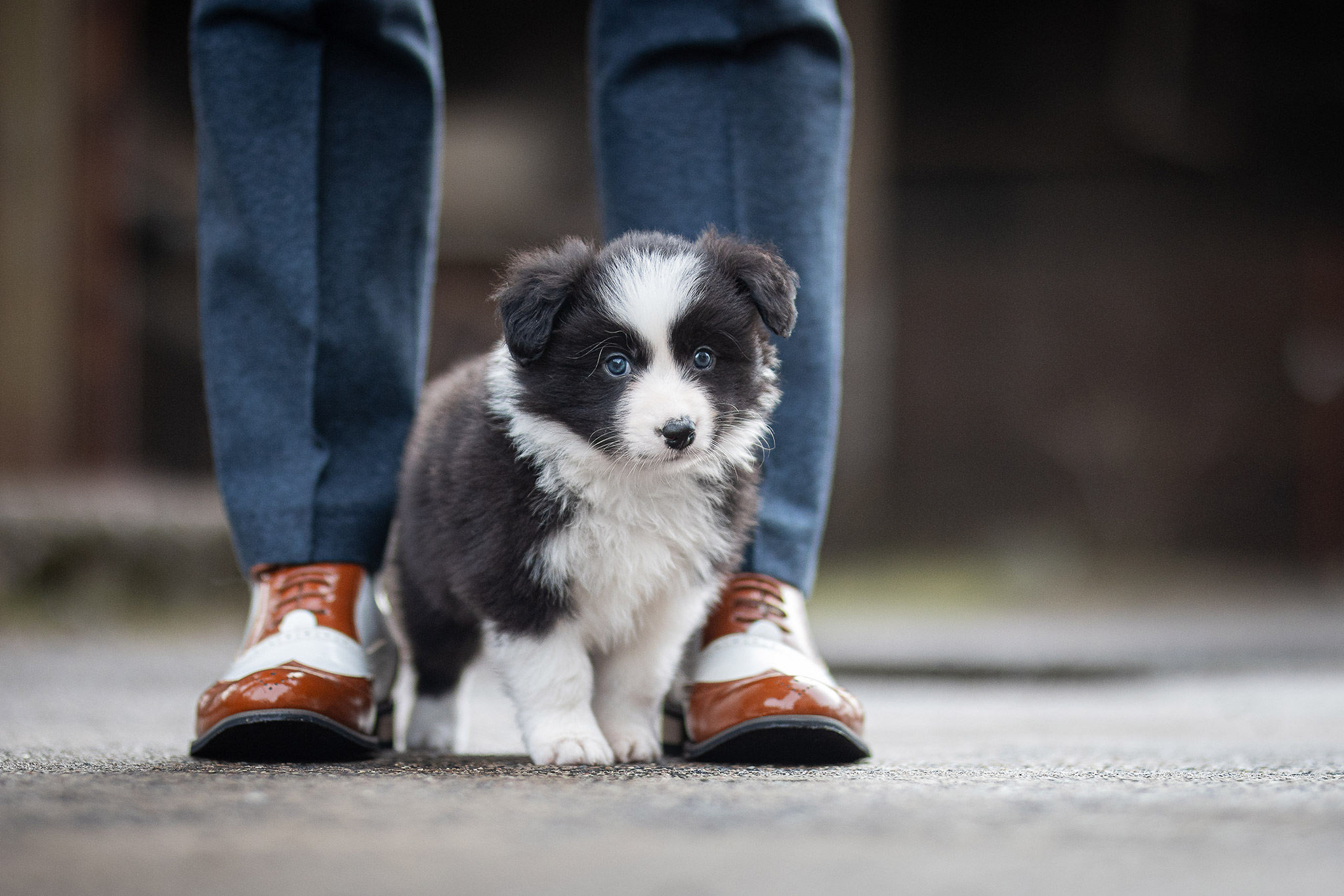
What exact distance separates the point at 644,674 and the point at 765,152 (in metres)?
0.94

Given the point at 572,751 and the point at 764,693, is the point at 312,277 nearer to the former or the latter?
the point at 572,751

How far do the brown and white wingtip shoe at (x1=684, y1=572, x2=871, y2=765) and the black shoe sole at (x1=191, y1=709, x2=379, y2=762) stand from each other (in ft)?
1.81

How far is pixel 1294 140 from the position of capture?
896 cm

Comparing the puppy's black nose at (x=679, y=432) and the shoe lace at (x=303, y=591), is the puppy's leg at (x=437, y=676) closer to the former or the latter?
the shoe lace at (x=303, y=591)

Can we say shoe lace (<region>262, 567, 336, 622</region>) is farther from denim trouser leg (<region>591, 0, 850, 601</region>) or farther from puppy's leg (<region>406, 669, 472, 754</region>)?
denim trouser leg (<region>591, 0, 850, 601</region>)

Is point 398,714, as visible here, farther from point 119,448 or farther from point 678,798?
point 119,448

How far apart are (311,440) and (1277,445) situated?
810cm

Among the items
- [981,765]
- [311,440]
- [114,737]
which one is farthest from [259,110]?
[981,765]

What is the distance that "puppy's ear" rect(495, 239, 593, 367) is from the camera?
6.93ft

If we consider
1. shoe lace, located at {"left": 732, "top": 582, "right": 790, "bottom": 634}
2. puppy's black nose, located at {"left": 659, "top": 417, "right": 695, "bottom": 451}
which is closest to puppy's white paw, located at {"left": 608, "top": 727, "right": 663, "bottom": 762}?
shoe lace, located at {"left": 732, "top": 582, "right": 790, "bottom": 634}

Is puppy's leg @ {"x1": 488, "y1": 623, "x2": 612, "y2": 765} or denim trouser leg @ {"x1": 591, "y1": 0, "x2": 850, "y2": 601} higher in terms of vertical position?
denim trouser leg @ {"x1": 591, "y1": 0, "x2": 850, "y2": 601}

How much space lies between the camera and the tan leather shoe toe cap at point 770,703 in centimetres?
206

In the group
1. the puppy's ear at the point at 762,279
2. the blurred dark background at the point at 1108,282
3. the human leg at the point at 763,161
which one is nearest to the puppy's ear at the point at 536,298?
the puppy's ear at the point at 762,279

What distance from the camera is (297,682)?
6.75 ft
